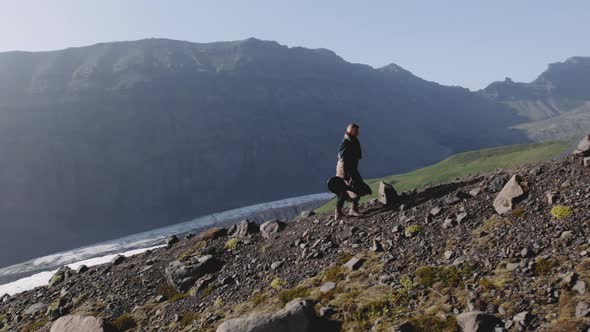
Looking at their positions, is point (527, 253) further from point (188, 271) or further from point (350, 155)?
point (188, 271)

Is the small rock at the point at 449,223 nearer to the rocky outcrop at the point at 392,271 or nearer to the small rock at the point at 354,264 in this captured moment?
the rocky outcrop at the point at 392,271

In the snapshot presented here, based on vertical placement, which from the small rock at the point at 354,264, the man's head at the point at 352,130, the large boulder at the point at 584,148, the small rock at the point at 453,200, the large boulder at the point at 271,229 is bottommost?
the small rock at the point at 354,264

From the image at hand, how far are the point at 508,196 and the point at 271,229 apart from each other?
464 inches

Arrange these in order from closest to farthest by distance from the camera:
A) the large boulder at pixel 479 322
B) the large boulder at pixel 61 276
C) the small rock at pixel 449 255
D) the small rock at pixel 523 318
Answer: the small rock at pixel 523 318 < the large boulder at pixel 479 322 < the small rock at pixel 449 255 < the large boulder at pixel 61 276

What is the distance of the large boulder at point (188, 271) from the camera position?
1961 cm

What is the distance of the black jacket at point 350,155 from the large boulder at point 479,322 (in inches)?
409

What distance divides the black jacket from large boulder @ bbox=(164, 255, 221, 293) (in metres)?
7.50

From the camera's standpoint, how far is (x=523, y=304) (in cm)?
990

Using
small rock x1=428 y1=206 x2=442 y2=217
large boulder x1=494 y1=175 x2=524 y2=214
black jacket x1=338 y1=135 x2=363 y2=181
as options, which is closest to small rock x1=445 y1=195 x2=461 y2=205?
small rock x1=428 y1=206 x2=442 y2=217

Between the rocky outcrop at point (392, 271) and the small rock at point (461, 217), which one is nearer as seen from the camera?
the rocky outcrop at point (392, 271)

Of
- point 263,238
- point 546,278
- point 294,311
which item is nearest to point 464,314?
point 546,278

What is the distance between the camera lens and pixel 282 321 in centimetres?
1203

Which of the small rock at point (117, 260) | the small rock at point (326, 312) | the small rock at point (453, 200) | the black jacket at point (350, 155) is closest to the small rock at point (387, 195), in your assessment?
the black jacket at point (350, 155)

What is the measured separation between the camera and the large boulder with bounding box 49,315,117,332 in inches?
642
